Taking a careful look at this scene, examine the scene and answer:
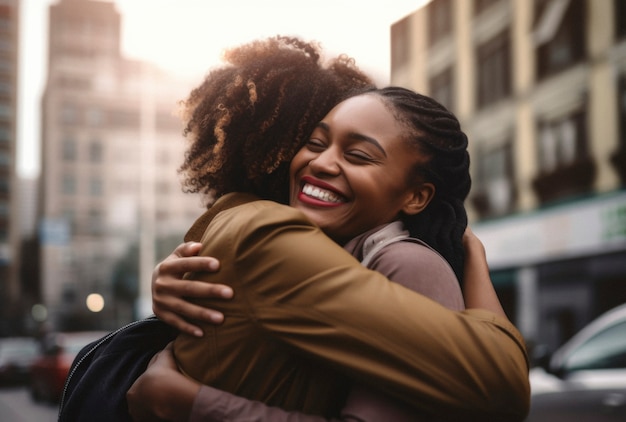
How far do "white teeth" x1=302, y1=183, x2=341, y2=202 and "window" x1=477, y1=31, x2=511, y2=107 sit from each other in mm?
16124

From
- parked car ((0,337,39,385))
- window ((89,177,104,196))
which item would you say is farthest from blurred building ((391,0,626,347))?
window ((89,177,104,196))

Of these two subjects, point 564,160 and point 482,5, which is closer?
point 564,160

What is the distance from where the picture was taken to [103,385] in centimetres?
159

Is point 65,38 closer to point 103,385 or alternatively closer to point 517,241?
point 517,241

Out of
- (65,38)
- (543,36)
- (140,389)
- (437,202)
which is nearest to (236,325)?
(140,389)

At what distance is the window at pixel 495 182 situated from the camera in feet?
55.6

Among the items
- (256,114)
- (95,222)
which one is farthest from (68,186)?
(256,114)

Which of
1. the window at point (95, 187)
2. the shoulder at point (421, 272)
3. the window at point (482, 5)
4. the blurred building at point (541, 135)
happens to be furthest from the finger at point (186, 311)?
the window at point (95, 187)

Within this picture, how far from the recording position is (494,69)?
17531 mm

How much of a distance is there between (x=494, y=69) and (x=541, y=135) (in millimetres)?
2372

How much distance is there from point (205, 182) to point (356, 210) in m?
0.53

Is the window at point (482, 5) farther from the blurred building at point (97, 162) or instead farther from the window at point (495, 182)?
the blurred building at point (97, 162)

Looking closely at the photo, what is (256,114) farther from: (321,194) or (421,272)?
(421,272)

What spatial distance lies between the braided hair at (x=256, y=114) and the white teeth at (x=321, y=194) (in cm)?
20
